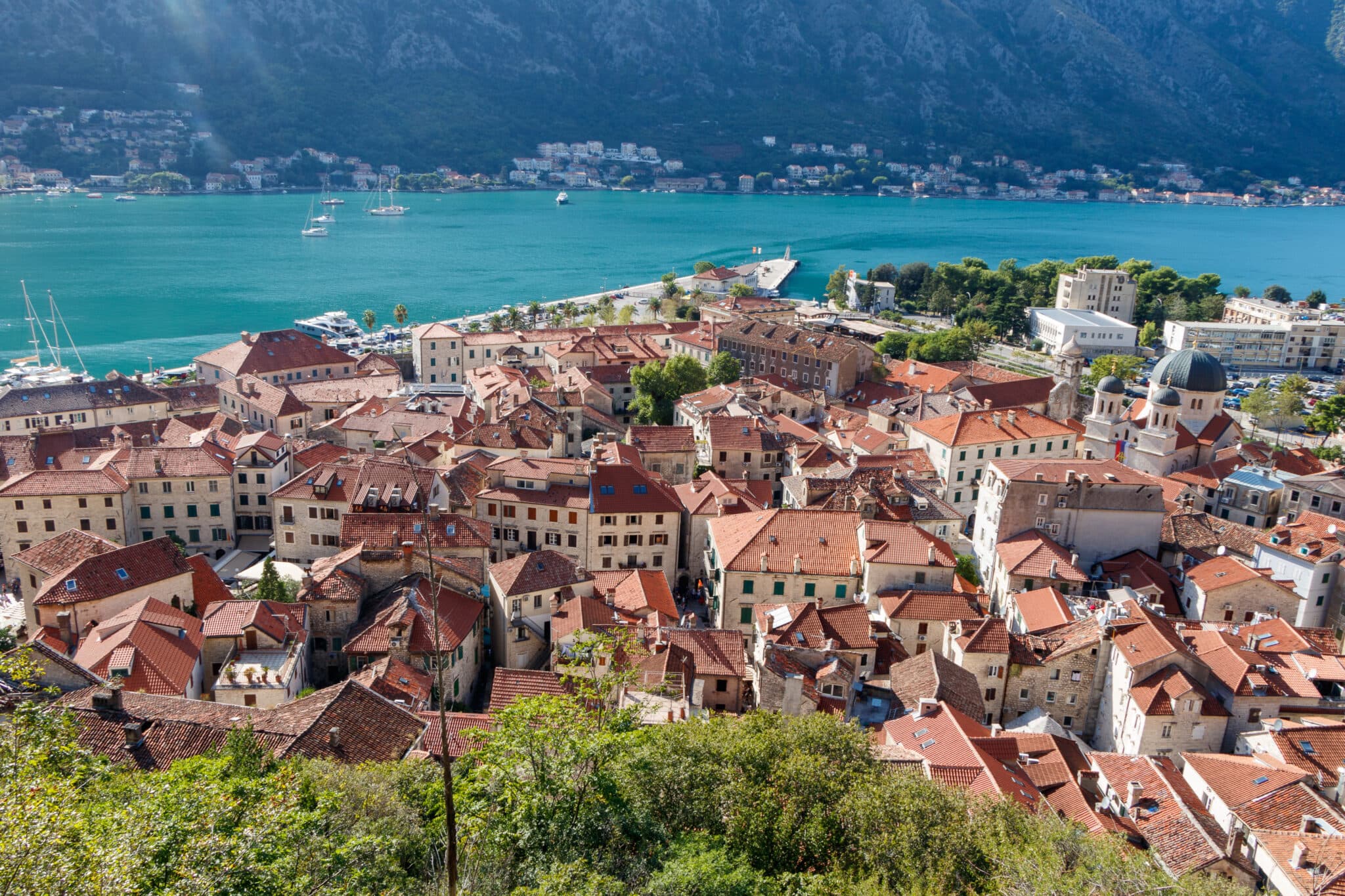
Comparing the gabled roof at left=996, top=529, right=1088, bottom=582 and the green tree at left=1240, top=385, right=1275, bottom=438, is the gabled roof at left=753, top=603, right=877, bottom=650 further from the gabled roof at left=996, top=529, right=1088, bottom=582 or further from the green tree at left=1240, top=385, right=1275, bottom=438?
the green tree at left=1240, top=385, right=1275, bottom=438

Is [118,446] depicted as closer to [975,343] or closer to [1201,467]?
[1201,467]

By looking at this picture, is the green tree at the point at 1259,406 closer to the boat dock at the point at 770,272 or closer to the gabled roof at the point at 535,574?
the boat dock at the point at 770,272

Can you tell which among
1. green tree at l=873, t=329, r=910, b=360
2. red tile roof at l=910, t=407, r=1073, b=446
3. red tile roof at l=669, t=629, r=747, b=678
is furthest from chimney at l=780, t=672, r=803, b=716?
green tree at l=873, t=329, r=910, b=360

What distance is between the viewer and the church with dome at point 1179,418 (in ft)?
229

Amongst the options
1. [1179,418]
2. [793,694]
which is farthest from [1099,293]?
[793,694]

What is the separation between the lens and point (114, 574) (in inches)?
1494

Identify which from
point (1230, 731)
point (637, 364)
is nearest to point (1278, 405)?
point (637, 364)

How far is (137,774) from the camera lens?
67.5ft

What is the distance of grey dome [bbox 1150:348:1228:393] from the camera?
235ft

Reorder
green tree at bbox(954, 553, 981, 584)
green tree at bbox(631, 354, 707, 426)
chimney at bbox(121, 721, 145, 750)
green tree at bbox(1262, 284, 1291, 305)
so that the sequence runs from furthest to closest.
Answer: green tree at bbox(1262, 284, 1291, 305)
green tree at bbox(631, 354, 707, 426)
green tree at bbox(954, 553, 981, 584)
chimney at bbox(121, 721, 145, 750)

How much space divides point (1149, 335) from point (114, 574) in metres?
125

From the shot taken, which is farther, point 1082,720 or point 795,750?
point 1082,720

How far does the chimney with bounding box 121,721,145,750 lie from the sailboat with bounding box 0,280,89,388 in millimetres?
59488

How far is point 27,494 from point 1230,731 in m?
52.6
